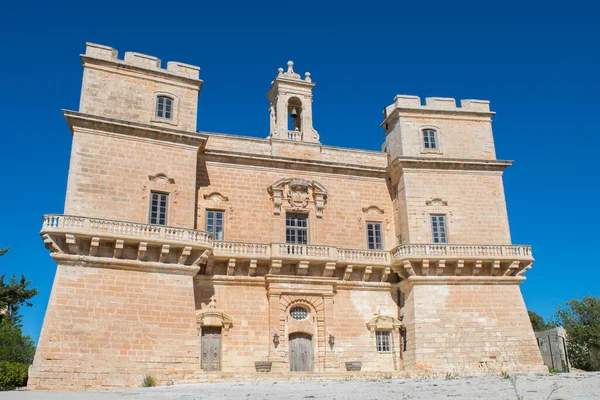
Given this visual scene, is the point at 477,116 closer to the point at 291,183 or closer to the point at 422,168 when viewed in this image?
the point at 422,168

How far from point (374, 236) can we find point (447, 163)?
449 centimetres

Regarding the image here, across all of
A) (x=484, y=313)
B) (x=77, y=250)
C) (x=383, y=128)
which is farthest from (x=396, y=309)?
(x=77, y=250)

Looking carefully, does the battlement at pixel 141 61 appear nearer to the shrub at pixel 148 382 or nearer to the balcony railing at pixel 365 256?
the balcony railing at pixel 365 256

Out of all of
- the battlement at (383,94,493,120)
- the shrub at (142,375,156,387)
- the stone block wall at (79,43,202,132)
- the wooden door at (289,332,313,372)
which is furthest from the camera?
the battlement at (383,94,493,120)

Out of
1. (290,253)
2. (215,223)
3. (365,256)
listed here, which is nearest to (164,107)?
(215,223)

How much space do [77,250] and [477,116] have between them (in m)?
18.2

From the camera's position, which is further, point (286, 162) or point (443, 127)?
point (443, 127)

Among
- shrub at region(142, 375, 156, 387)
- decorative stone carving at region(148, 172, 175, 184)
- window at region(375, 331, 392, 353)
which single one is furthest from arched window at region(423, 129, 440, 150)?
shrub at region(142, 375, 156, 387)

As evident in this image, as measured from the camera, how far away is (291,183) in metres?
25.0

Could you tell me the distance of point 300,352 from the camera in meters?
23.0

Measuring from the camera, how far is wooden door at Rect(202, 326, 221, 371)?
2173 cm

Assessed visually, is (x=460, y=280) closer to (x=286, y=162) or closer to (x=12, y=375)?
(x=286, y=162)

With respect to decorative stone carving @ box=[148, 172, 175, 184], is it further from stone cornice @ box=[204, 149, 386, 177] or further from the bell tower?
the bell tower

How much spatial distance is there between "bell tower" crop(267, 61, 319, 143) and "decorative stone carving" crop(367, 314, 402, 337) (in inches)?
323
